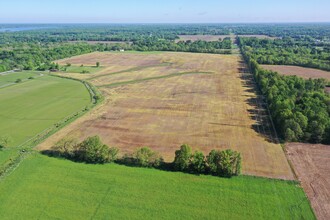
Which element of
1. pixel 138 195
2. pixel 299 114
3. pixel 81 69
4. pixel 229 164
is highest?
pixel 299 114

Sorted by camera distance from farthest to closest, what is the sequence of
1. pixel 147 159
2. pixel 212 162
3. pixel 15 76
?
pixel 15 76
pixel 147 159
pixel 212 162

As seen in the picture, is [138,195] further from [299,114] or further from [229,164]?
[299,114]

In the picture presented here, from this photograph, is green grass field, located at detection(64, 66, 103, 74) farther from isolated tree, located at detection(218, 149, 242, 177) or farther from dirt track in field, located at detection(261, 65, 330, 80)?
isolated tree, located at detection(218, 149, 242, 177)

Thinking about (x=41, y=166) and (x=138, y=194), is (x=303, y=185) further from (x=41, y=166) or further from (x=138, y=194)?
(x=41, y=166)

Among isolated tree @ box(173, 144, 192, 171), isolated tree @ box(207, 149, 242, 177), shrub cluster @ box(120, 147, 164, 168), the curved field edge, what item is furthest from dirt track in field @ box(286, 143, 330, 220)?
the curved field edge

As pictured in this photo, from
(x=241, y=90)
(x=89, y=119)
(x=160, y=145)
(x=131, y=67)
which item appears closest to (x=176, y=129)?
(x=160, y=145)

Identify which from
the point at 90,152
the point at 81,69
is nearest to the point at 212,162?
the point at 90,152
